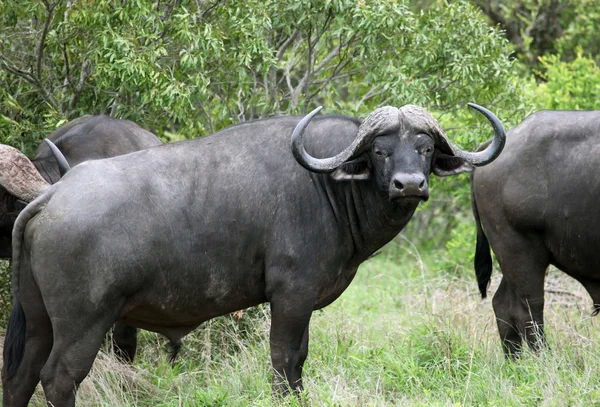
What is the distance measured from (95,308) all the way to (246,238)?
104cm

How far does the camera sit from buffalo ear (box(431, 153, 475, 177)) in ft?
20.4

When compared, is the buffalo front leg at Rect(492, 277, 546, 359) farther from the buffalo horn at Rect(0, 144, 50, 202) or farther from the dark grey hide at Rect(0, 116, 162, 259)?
the buffalo horn at Rect(0, 144, 50, 202)

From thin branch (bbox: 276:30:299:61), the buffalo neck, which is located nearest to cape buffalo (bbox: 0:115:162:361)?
thin branch (bbox: 276:30:299:61)

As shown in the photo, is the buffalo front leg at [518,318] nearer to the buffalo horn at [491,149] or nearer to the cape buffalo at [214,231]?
the buffalo horn at [491,149]

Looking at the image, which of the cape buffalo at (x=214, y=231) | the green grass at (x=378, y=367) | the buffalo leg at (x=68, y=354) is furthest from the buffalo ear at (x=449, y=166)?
the buffalo leg at (x=68, y=354)

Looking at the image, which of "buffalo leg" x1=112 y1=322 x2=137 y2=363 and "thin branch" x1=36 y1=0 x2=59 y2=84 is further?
"buffalo leg" x1=112 y1=322 x2=137 y2=363

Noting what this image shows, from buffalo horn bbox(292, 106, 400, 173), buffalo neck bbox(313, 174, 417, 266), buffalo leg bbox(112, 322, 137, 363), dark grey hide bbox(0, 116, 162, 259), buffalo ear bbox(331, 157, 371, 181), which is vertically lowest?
buffalo leg bbox(112, 322, 137, 363)

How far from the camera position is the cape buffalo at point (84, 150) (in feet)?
23.9

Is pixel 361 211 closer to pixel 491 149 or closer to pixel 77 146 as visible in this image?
pixel 491 149

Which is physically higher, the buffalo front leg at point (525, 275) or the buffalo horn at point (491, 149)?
the buffalo horn at point (491, 149)

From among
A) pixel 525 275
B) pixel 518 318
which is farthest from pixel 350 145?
pixel 518 318

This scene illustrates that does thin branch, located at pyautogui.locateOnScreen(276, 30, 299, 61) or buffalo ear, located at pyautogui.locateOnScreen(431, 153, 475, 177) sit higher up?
buffalo ear, located at pyautogui.locateOnScreen(431, 153, 475, 177)

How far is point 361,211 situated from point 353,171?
0.28 meters

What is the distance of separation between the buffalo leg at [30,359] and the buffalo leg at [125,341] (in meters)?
1.50
